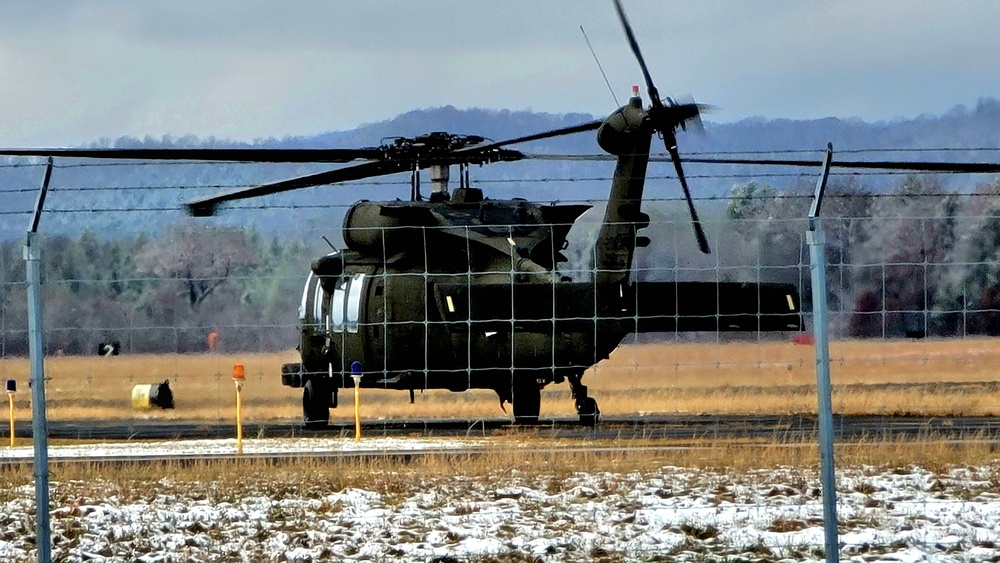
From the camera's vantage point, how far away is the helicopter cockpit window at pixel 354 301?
21.5 m

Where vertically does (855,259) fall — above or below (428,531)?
above

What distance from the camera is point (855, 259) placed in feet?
119

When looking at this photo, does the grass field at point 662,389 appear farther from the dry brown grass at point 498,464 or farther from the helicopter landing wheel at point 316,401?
the dry brown grass at point 498,464

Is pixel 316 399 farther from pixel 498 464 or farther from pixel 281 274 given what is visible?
pixel 281 274

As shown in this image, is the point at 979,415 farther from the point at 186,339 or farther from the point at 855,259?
the point at 186,339

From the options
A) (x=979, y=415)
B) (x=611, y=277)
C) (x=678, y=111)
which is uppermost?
(x=678, y=111)

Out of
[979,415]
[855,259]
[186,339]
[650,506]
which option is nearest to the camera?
[650,506]

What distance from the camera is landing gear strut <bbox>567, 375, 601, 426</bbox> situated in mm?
20781

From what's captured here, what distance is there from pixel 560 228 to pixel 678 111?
296cm

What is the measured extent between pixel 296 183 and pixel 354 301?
2135 mm

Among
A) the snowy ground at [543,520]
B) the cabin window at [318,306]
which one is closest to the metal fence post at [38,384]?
the snowy ground at [543,520]

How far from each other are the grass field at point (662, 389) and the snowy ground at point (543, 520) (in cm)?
868

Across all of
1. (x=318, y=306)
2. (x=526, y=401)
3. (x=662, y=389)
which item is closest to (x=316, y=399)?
(x=318, y=306)

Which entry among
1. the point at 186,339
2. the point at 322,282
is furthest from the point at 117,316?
the point at 322,282
